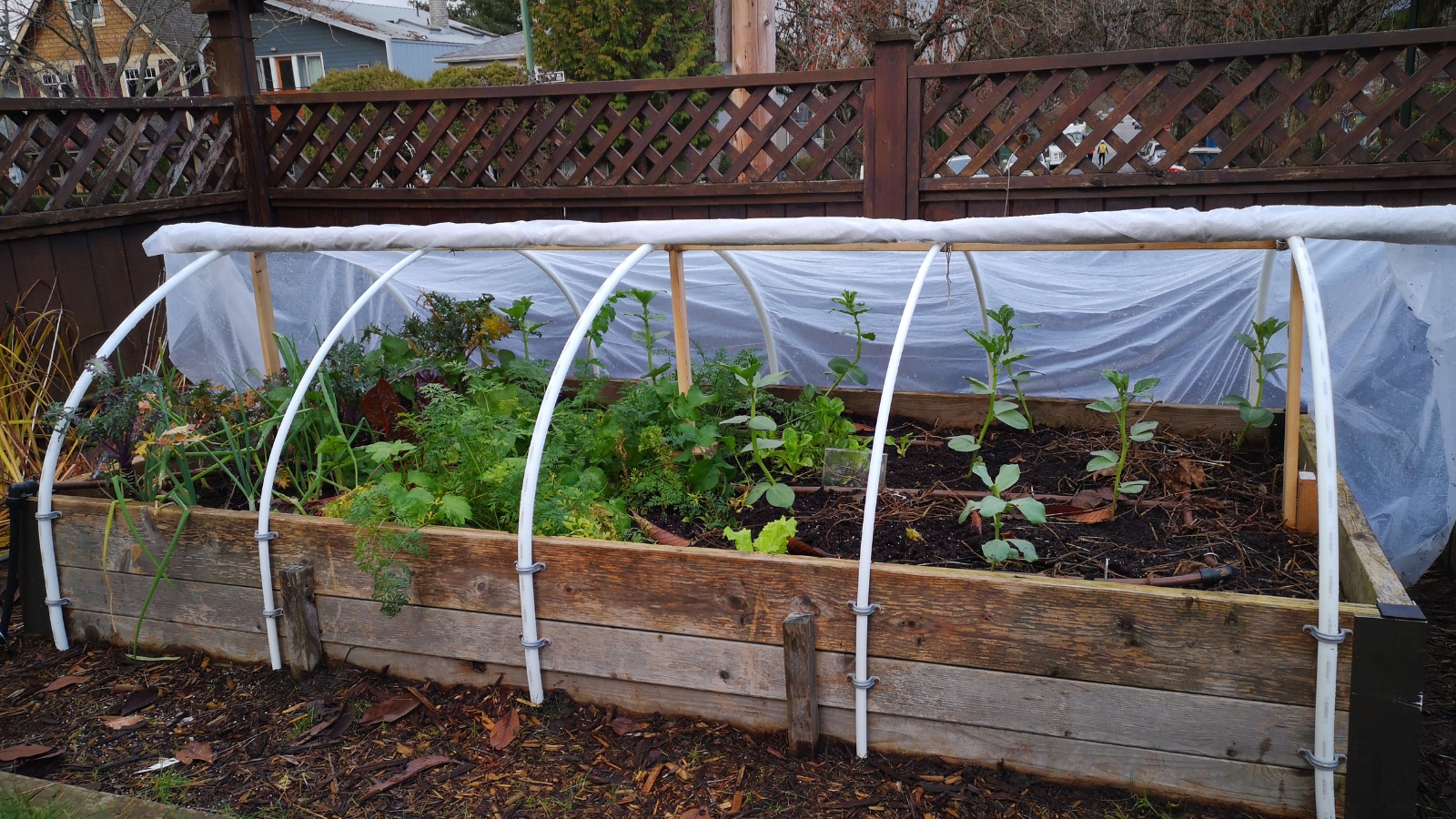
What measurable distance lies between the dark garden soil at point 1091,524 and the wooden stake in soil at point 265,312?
65.4 inches

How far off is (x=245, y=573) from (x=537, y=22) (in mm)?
7754

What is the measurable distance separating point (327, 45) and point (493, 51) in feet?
14.7

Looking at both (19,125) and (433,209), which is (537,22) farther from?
(19,125)

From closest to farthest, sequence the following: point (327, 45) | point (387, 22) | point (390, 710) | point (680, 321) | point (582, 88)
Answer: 1. point (390, 710)
2. point (680, 321)
3. point (582, 88)
4. point (327, 45)
5. point (387, 22)

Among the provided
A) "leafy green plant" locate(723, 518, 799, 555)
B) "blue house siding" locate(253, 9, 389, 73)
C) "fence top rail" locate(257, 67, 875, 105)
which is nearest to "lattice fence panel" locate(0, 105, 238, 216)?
"fence top rail" locate(257, 67, 875, 105)

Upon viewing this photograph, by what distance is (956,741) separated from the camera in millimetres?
2186

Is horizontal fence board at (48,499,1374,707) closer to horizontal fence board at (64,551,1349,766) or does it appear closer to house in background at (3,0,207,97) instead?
horizontal fence board at (64,551,1349,766)

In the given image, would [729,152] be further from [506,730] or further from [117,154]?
[506,730]

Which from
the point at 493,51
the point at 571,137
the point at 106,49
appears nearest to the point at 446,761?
the point at 571,137

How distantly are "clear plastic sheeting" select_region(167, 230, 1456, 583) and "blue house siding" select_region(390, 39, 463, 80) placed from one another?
834 inches

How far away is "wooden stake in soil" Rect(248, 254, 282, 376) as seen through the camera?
10.8 ft

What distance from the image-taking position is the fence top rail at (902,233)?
2084 mm

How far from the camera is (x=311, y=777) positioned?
7.69ft

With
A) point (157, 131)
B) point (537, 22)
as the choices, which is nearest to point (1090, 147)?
point (157, 131)
